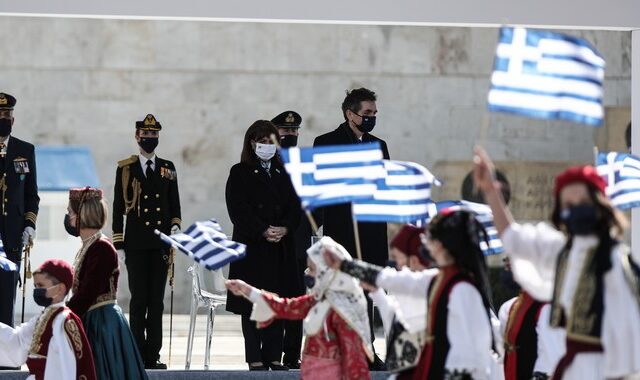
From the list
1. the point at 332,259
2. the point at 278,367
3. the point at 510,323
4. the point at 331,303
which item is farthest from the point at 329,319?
the point at 278,367

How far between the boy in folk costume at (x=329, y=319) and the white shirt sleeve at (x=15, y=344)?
1304 millimetres

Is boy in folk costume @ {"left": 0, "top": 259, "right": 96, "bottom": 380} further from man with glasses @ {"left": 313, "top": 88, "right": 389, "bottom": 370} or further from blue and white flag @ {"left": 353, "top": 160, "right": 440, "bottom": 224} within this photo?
man with glasses @ {"left": 313, "top": 88, "right": 389, "bottom": 370}

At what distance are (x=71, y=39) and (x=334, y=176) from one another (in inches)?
511

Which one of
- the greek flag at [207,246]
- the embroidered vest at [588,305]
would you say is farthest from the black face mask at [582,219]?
the greek flag at [207,246]

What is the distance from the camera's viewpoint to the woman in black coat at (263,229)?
11.1 metres

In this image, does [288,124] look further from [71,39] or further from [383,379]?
[71,39]

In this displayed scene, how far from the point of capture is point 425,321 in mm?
7703

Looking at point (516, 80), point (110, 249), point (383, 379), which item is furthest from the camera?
point (383, 379)

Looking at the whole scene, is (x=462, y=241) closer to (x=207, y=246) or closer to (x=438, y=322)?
(x=438, y=322)

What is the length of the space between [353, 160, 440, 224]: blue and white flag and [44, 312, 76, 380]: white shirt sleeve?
1.81 metres

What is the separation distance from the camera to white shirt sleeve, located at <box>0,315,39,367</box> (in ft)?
29.2

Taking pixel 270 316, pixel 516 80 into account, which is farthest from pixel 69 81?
pixel 516 80

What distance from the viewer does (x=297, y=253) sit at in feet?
39.9

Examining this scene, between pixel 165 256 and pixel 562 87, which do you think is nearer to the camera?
pixel 562 87
